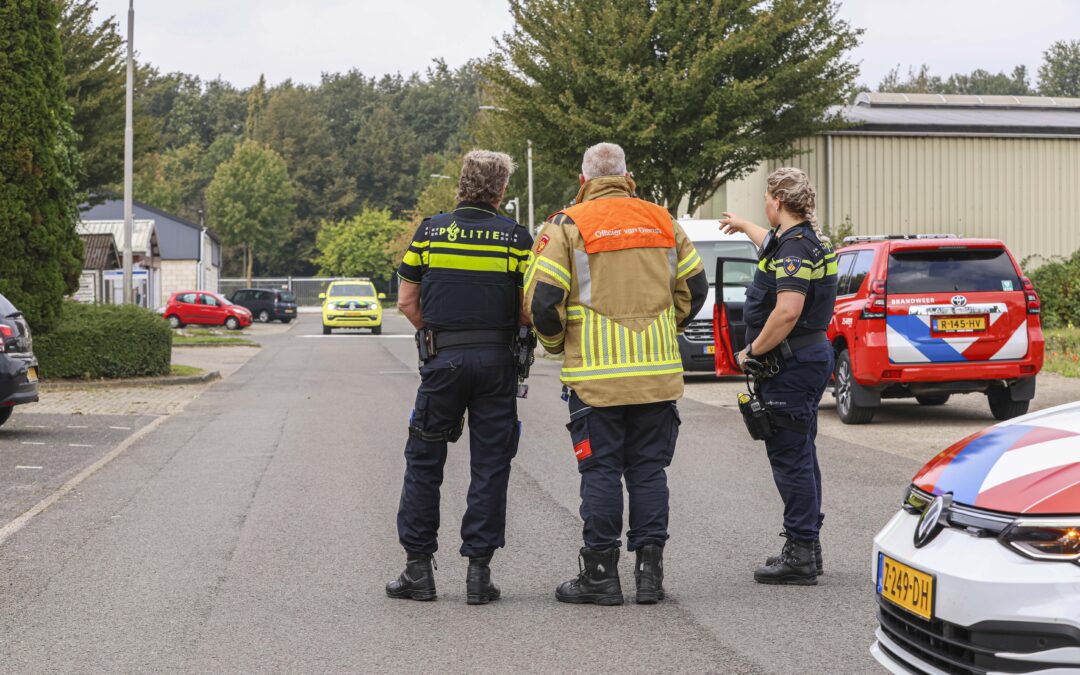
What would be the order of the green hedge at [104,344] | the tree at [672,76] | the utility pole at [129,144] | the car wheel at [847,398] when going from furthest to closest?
1. the tree at [672,76]
2. the utility pole at [129,144]
3. the green hedge at [104,344]
4. the car wheel at [847,398]

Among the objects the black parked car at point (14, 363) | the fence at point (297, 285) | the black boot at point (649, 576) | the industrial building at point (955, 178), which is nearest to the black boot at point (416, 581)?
the black boot at point (649, 576)

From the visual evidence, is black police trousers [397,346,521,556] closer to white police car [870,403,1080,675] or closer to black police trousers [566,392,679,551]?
black police trousers [566,392,679,551]

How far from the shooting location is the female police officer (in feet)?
19.5

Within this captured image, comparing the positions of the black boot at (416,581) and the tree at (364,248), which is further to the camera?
the tree at (364,248)

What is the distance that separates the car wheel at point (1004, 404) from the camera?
42.7 ft

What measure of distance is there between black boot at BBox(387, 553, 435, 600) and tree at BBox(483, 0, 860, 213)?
21.7 meters

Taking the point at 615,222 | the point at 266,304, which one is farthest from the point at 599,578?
the point at 266,304

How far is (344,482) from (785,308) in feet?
14.2

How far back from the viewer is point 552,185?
5516 cm

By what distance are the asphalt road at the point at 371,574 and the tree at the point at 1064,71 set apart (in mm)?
109957

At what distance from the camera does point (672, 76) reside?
87.5 feet

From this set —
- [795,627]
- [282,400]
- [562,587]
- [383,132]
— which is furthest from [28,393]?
[383,132]

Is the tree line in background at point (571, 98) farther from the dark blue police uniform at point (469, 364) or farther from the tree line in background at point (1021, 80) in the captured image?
the tree line in background at point (1021, 80)

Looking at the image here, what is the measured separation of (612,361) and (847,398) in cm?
814
